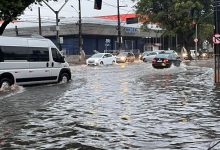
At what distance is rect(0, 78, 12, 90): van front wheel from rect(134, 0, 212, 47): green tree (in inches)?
1809

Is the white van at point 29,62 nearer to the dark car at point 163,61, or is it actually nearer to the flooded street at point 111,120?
the flooded street at point 111,120

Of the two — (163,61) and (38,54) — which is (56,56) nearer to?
(38,54)

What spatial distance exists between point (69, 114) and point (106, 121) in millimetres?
1788

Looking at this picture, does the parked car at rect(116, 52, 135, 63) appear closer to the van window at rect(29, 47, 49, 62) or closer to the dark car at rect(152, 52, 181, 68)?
the dark car at rect(152, 52, 181, 68)

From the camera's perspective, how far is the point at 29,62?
76.2ft

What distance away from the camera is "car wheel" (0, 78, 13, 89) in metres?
21.5

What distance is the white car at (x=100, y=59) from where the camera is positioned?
53.5m

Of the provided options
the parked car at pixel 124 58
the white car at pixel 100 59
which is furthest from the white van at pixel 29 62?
the parked car at pixel 124 58

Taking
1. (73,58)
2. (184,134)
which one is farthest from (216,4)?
(73,58)

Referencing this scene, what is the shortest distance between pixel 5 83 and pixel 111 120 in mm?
10300

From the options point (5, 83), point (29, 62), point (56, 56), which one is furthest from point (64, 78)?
point (5, 83)

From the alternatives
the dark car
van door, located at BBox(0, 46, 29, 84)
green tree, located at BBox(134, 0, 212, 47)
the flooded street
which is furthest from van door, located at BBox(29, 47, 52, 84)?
green tree, located at BBox(134, 0, 212, 47)

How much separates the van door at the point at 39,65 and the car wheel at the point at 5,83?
1.52m

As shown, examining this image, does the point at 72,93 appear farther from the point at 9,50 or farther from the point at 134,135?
the point at 134,135
